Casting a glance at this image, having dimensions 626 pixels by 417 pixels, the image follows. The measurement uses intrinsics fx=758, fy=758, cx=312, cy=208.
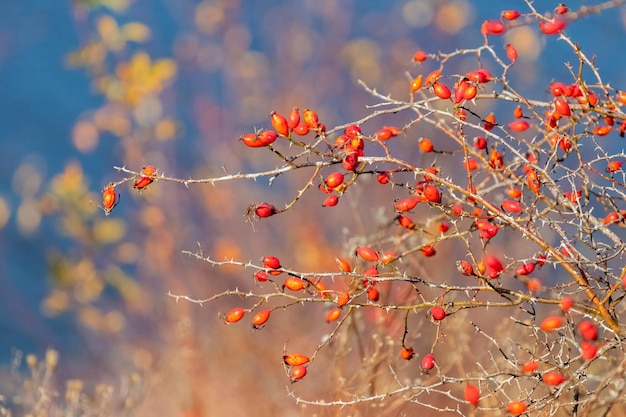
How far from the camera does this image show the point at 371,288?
5.98ft

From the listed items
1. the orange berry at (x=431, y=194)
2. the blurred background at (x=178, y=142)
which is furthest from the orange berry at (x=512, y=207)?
the blurred background at (x=178, y=142)

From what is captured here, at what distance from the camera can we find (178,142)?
616 cm

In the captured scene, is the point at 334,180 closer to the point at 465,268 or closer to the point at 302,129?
the point at 302,129

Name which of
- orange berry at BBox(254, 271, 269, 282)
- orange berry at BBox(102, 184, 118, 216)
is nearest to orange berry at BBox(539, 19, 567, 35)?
orange berry at BBox(254, 271, 269, 282)

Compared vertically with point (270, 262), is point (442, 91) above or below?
above

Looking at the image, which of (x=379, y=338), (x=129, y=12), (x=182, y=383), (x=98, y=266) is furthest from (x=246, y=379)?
(x=129, y=12)

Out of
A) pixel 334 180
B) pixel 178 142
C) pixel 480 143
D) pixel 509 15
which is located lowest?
pixel 334 180

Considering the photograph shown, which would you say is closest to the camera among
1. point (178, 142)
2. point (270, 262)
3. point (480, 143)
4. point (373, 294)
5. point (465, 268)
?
point (465, 268)

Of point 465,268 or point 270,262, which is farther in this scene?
point 270,262

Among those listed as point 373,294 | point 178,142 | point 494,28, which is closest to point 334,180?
point 373,294

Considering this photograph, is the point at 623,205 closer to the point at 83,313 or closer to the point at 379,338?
the point at 379,338

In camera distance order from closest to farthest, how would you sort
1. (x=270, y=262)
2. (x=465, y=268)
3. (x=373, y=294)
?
(x=465, y=268) → (x=270, y=262) → (x=373, y=294)

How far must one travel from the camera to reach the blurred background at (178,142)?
515cm

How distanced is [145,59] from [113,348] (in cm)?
209
